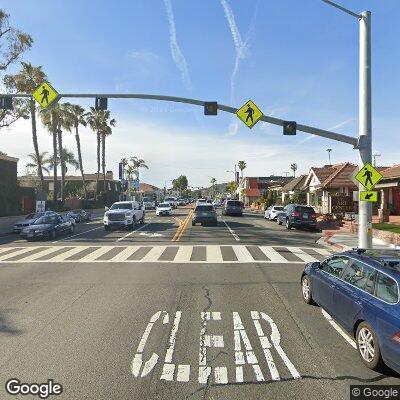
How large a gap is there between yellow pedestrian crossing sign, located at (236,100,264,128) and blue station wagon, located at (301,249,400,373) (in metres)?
8.50

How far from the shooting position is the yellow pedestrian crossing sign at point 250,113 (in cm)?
1592

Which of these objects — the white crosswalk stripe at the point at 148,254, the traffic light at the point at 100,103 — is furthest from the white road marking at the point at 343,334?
the traffic light at the point at 100,103

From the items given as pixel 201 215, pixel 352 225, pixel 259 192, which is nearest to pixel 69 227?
pixel 201 215

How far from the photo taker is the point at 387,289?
6.05 meters

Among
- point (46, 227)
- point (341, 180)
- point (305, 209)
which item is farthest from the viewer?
point (341, 180)

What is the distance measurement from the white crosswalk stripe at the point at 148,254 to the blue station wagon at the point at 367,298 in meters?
7.64

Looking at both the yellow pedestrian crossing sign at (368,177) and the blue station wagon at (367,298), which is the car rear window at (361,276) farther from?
the yellow pedestrian crossing sign at (368,177)

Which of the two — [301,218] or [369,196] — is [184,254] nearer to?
[369,196]

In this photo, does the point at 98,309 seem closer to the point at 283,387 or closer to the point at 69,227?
the point at 283,387

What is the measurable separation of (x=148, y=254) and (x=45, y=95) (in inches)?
285

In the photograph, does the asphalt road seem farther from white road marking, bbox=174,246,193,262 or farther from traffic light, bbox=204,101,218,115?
traffic light, bbox=204,101,218,115

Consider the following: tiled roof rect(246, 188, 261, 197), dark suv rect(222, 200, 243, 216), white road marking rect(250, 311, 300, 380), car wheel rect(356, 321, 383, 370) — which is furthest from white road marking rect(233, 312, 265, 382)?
tiled roof rect(246, 188, 261, 197)

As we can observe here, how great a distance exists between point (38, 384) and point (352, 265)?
17.0 feet

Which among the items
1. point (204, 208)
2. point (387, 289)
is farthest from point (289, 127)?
point (204, 208)
